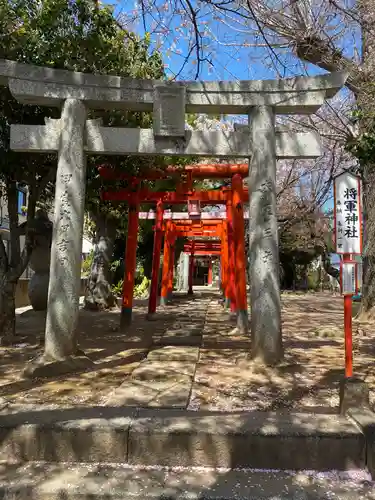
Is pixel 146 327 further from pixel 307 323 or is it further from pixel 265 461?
pixel 265 461

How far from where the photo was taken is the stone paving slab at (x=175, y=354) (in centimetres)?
599

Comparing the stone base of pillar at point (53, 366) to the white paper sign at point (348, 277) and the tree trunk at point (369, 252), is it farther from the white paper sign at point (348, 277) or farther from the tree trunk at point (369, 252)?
the tree trunk at point (369, 252)

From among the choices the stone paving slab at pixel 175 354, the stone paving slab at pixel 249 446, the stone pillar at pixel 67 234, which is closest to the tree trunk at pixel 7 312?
the stone pillar at pixel 67 234

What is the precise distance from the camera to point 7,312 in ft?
23.7

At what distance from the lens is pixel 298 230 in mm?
23156

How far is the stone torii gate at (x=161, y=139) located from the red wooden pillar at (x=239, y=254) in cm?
267

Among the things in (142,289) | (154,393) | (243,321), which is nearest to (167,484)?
(154,393)

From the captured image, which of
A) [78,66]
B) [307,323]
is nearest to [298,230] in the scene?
[307,323]

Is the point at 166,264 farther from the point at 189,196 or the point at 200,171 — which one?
the point at 200,171

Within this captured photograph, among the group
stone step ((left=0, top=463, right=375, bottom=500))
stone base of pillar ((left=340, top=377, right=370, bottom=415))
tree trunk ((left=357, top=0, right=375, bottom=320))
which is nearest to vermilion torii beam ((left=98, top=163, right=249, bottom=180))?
tree trunk ((left=357, top=0, right=375, bottom=320))

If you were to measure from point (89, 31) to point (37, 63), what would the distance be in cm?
95

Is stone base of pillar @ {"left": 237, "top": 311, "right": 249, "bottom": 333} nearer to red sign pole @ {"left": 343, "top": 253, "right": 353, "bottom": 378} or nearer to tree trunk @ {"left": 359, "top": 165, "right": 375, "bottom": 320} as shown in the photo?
tree trunk @ {"left": 359, "top": 165, "right": 375, "bottom": 320}

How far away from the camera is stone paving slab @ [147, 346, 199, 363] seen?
5.99 metres

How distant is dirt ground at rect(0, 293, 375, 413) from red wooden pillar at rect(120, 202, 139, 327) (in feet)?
1.43
